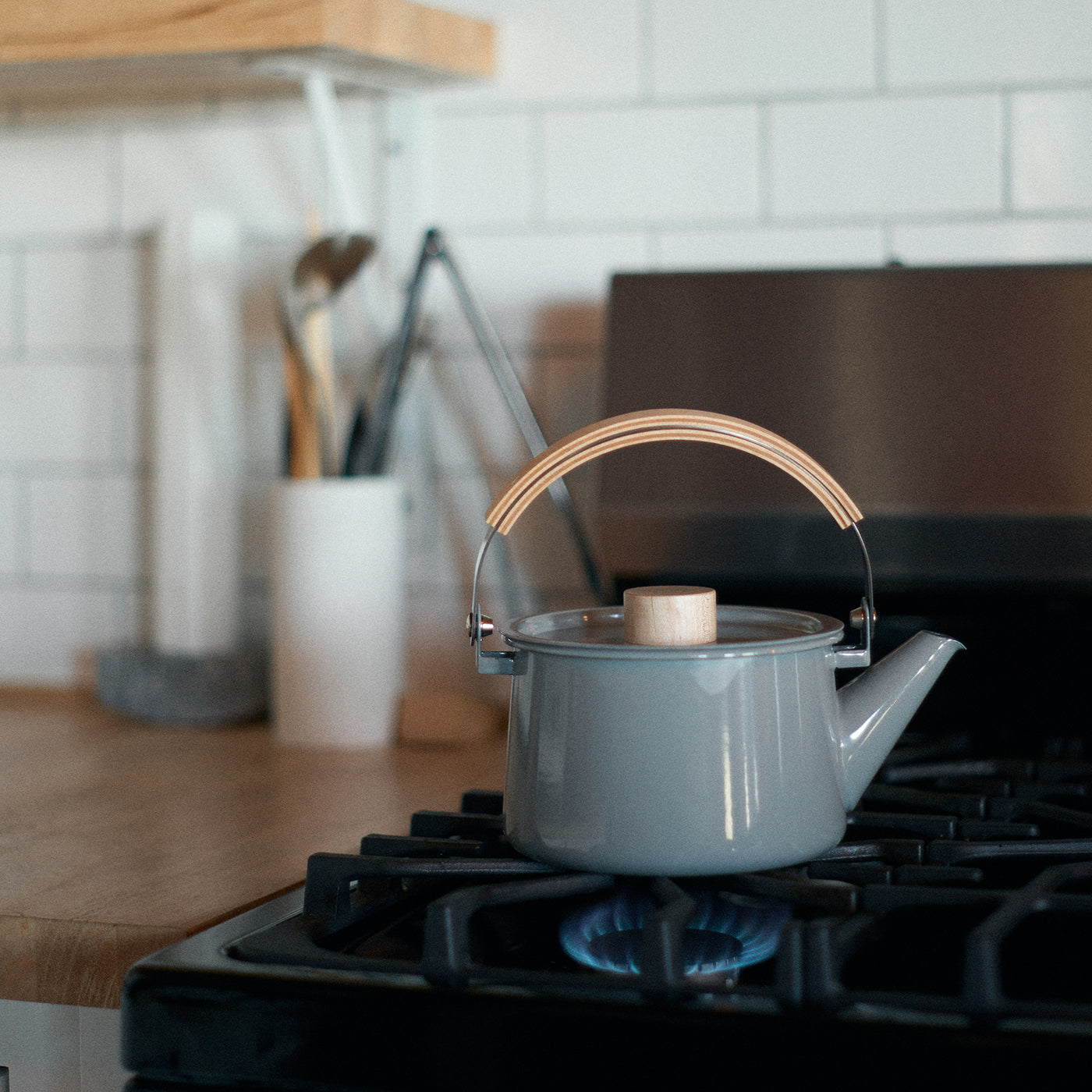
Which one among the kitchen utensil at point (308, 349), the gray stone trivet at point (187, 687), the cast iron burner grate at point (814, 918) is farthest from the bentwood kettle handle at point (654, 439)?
the gray stone trivet at point (187, 687)

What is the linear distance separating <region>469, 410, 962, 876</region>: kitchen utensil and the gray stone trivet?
606 millimetres

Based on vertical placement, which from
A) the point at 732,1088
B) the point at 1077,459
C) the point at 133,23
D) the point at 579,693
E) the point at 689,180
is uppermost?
the point at 133,23

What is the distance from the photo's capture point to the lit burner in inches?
22.4

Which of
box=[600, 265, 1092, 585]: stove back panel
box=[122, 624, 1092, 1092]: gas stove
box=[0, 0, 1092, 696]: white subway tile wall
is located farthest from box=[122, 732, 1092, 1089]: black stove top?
box=[0, 0, 1092, 696]: white subway tile wall

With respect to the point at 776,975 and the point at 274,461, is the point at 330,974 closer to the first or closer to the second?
the point at 776,975

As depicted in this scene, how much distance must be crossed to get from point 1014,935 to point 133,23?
0.90 m

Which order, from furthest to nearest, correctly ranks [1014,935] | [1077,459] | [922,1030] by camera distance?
[1077,459]
[1014,935]
[922,1030]

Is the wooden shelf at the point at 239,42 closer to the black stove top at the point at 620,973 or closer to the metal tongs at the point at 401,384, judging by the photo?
the metal tongs at the point at 401,384

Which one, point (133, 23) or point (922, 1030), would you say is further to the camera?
point (133, 23)

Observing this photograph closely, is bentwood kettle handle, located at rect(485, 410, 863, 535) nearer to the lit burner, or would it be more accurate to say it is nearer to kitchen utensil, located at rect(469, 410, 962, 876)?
kitchen utensil, located at rect(469, 410, 962, 876)

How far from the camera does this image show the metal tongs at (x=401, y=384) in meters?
1.12

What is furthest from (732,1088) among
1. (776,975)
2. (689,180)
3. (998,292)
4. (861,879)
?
(689,180)

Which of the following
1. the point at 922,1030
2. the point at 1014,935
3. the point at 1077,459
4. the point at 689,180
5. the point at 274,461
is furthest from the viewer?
the point at 274,461

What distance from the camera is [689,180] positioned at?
116 cm
